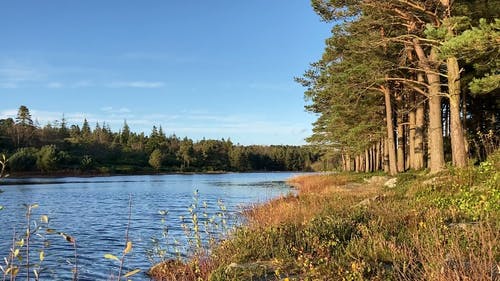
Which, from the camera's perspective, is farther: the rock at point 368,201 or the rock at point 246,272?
the rock at point 368,201

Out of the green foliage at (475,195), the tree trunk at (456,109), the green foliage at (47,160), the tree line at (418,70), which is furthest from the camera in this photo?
the green foliage at (47,160)

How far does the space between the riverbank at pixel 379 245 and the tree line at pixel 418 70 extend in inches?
162

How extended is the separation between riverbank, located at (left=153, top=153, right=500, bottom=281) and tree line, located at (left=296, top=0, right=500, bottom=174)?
13.5 feet

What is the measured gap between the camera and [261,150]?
16775cm

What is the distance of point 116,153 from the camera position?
123m

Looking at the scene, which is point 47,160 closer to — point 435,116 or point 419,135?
point 419,135

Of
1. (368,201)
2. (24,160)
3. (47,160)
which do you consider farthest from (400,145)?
(47,160)

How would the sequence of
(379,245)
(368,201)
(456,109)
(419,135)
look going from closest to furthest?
(379,245) → (368,201) → (456,109) → (419,135)

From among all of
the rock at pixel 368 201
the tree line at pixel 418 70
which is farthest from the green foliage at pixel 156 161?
the rock at pixel 368 201

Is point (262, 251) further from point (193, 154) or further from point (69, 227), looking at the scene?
point (193, 154)

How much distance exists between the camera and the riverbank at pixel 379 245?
18.5 feet

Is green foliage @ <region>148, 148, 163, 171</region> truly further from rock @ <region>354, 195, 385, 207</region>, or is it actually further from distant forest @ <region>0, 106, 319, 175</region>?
rock @ <region>354, 195, 385, 207</region>

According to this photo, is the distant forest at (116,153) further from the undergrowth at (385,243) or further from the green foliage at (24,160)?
the undergrowth at (385,243)

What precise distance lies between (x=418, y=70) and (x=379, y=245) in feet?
49.4
